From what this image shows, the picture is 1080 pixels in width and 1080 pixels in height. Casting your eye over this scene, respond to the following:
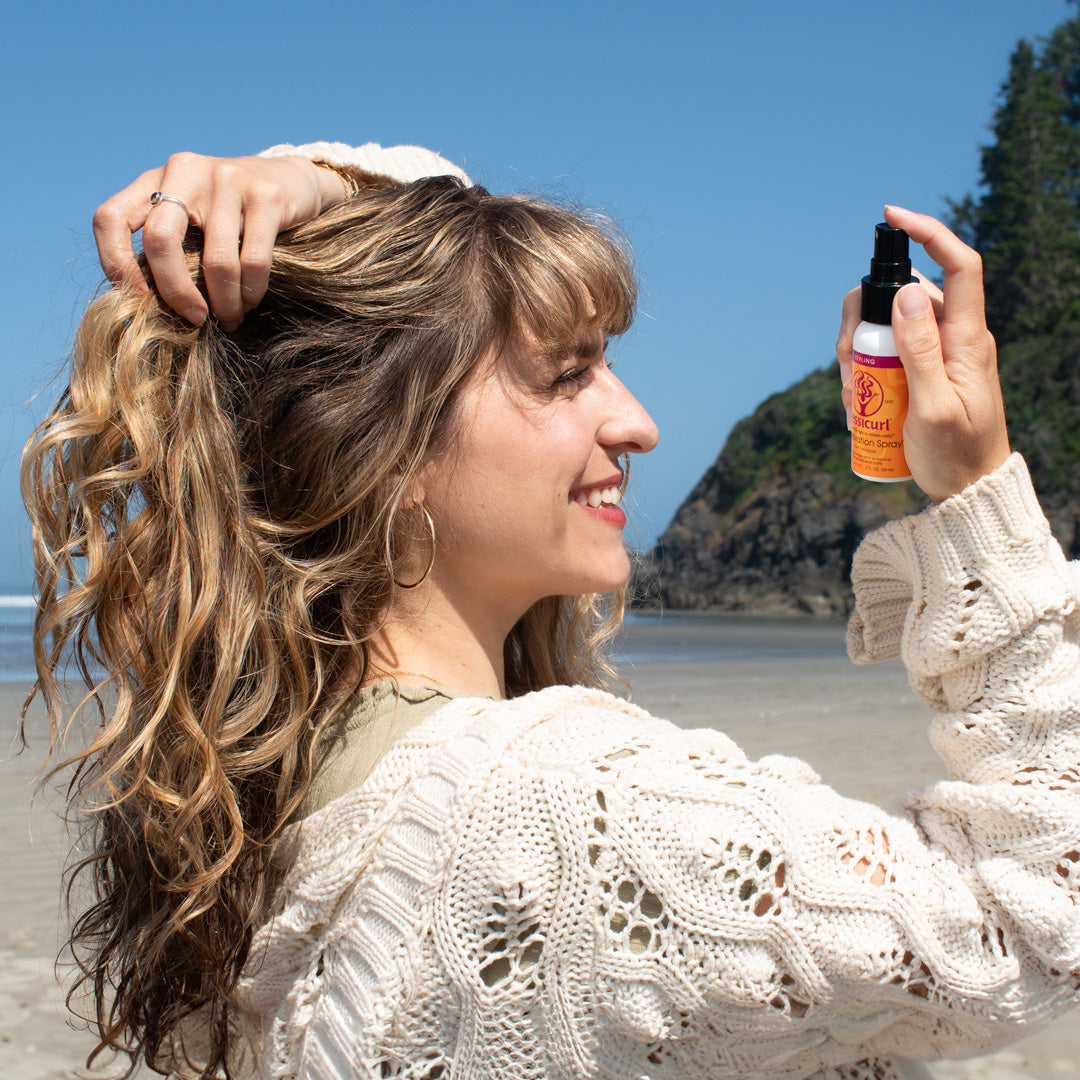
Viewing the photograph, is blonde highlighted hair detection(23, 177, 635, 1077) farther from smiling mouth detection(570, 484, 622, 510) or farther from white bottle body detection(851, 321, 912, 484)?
white bottle body detection(851, 321, 912, 484)

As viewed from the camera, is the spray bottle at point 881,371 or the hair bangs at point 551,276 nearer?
the spray bottle at point 881,371

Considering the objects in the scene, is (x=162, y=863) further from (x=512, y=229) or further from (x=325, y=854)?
(x=512, y=229)

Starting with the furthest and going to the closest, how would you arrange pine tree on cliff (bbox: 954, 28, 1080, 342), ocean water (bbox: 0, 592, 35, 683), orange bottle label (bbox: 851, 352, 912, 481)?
pine tree on cliff (bbox: 954, 28, 1080, 342) < ocean water (bbox: 0, 592, 35, 683) < orange bottle label (bbox: 851, 352, 912, 481)

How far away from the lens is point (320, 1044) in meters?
1.32

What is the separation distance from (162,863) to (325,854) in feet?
0.95

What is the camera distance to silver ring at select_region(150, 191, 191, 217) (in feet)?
4.60

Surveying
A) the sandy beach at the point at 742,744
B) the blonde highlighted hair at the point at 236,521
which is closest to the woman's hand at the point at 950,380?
the blonde highlighted hair at the point at 236,521

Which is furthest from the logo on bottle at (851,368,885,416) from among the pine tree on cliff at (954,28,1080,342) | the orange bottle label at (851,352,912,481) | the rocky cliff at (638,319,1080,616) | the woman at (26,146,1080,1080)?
the pine tree on cliff at (954,28,1080,342)

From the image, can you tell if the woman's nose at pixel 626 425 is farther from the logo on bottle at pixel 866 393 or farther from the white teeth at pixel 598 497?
the logo on bottle at pixel 866 393

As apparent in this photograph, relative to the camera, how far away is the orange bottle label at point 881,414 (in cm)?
155

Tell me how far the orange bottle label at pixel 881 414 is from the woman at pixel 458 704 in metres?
0.10

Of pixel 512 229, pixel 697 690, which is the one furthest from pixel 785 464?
pixel 512 229

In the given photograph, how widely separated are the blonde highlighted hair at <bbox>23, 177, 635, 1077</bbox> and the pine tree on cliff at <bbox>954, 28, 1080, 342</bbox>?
44832 mm

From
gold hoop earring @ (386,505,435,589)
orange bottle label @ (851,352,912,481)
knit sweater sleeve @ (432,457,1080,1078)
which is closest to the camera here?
knit sweater sleeve @ (432,457,1080,1078)
